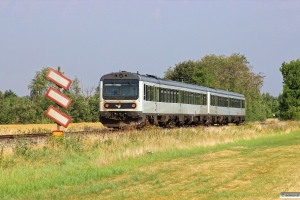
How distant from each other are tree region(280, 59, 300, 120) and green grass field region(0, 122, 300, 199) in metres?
38.6

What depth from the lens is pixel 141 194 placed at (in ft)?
39.5

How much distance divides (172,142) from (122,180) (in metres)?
10.2

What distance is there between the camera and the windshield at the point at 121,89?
31359 millimetres

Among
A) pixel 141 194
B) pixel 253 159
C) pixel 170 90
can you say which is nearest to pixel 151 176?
pixel 141 194

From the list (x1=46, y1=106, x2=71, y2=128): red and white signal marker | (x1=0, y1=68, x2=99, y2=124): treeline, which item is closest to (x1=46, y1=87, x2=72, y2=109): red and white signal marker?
(x1=46, y1=106, x2=71, y2=128): red and white signal marker

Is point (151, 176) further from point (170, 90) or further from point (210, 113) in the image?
point (210, 113)

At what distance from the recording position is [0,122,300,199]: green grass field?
40.6 feet

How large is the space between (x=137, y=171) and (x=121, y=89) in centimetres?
1651

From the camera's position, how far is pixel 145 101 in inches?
1255

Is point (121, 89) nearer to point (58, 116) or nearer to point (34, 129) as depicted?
point (34, 129)

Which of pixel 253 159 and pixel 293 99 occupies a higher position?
pixel 293 99

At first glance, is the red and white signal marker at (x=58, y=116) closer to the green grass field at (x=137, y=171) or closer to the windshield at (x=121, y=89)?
the green grass field at (x=137, y=171)

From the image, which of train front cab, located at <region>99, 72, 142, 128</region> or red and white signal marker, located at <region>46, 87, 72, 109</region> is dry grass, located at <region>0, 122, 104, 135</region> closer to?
train front cab, located at <region>99, 72, 142, 128</region>

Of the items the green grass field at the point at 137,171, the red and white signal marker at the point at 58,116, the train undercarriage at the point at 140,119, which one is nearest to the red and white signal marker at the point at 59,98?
the red and white signal marker at the point at 58,116
